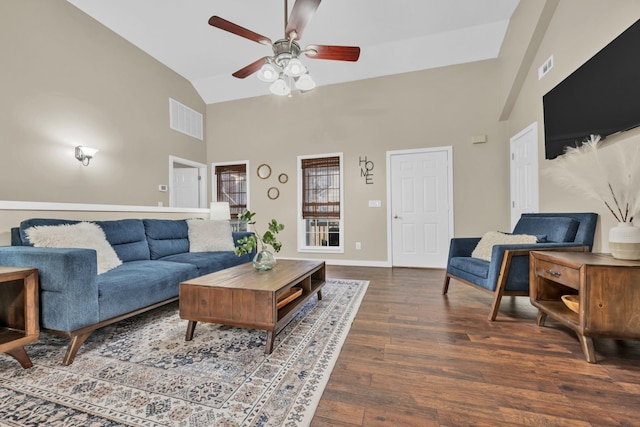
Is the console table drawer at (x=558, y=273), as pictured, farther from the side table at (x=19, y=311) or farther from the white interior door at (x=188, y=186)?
the white interior door at (x=188, y=186)

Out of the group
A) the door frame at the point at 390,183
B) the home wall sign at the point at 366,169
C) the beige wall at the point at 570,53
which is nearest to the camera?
the beige wall at the point at 570,53

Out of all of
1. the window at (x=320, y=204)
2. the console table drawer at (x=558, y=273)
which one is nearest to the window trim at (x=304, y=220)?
the window at (x=320, y=204)

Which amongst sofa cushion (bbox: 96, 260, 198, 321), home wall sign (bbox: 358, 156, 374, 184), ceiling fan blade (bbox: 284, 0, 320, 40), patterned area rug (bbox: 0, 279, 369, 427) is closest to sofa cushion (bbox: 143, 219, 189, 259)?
sofa cushion (bbox: 96, 260, 198, 321)

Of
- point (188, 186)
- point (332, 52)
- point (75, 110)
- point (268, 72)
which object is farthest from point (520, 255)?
point (188, 186)

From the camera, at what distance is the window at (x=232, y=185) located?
560 centimetres

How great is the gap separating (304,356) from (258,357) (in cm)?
28

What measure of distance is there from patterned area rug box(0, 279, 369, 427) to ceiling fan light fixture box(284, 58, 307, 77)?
218 cm

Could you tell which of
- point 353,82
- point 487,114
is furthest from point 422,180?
point 353,82

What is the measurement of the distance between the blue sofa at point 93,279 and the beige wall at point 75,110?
4.04ft

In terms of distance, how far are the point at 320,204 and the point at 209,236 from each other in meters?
2.17

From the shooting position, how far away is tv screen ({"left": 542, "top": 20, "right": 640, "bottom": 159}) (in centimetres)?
186

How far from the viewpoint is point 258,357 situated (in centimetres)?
172

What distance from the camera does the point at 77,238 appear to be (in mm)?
2238

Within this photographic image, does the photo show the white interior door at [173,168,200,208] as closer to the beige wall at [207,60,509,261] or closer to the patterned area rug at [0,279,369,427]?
the beige wall at [207,60,509,261]
